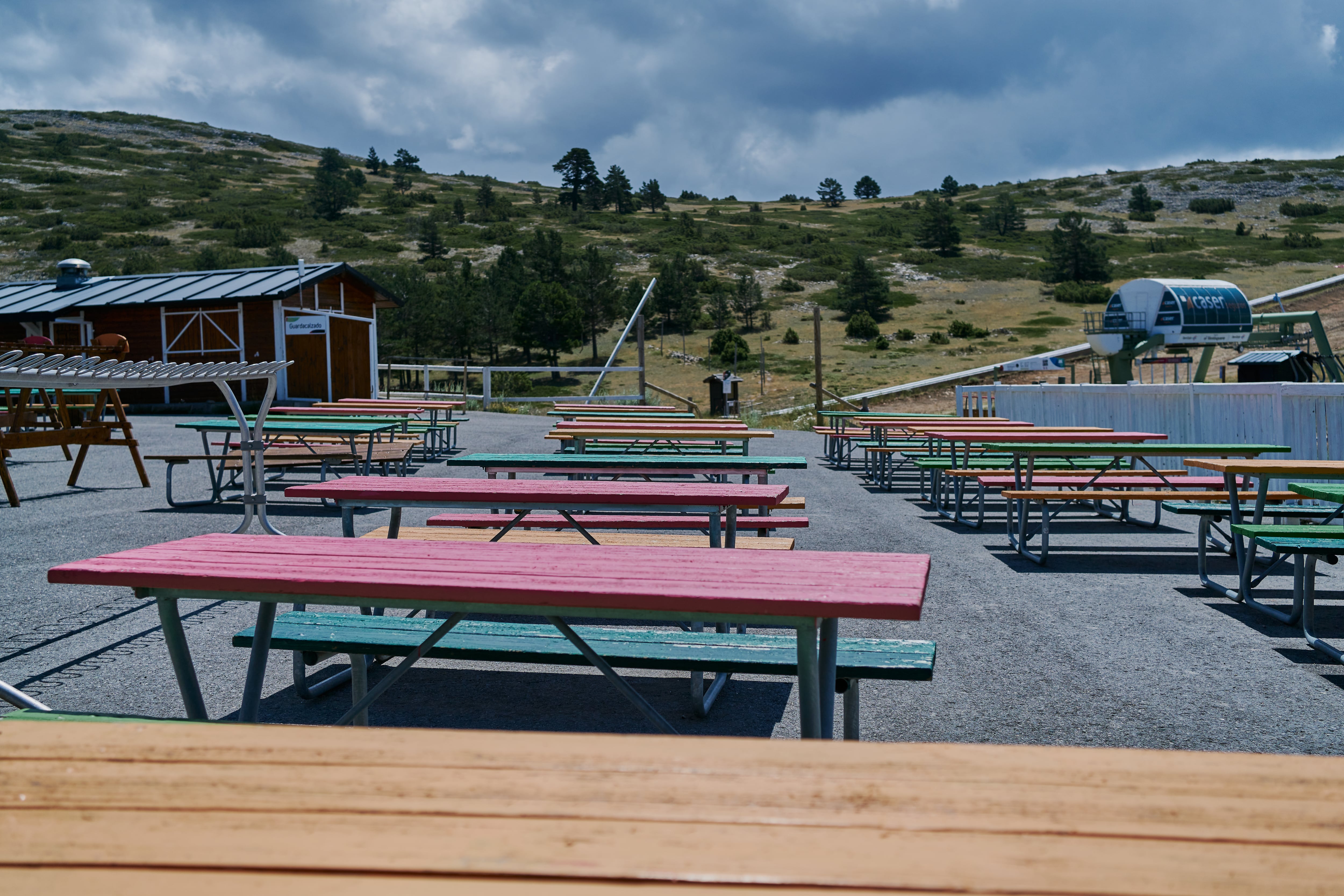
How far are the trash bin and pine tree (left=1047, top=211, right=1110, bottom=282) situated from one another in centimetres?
4259

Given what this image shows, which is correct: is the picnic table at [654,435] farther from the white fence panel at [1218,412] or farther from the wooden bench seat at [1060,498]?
the white fence panel at [1218,412]

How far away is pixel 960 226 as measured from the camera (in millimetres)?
87562

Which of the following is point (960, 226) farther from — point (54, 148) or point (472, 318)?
point (54, 148)

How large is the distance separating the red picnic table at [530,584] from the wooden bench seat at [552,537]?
2124 millimetres

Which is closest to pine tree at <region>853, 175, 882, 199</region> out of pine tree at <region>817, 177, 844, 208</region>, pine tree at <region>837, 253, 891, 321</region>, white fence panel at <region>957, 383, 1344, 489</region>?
pine tree at <region>817, 177, 844, 208</region>

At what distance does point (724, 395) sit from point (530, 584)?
24252 mm

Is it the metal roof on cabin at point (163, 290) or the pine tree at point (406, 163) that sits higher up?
the pine tree at point (406, 163)

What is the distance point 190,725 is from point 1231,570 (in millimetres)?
6511

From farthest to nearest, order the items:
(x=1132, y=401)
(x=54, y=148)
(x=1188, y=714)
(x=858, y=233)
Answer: (x=54, y=148) → (x=858, y=233) → (x=1132, y=401) → (x=1188, y=714)

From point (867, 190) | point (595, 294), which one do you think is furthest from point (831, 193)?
point (595, 294)

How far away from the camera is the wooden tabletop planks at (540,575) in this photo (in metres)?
1.95

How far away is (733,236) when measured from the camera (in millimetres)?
82625

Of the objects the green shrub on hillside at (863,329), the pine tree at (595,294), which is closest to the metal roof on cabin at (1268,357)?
the green shrub on hillside at (863,329)

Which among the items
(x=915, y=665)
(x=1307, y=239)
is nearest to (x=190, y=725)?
(x=915, y=665)
